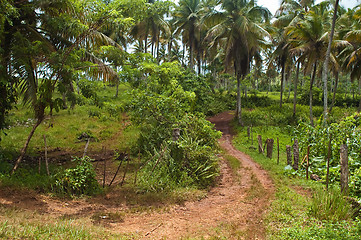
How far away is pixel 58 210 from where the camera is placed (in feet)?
20.8

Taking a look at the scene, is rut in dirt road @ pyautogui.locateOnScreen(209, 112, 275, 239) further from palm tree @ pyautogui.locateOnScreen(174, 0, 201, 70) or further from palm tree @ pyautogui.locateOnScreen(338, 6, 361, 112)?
palm tree @ pyautogui.locateOnScreen(174, 0, 201, 70)

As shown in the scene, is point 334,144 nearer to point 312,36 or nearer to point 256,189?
point 256,189

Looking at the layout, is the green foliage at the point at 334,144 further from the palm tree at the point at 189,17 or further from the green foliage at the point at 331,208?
the palm tree at the point at 189,17

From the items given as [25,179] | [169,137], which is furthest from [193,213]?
[25,179]

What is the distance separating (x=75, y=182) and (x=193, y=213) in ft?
11.5

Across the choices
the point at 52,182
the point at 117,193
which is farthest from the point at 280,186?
the point at 52,182

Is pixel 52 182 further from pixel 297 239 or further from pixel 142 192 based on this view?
pixel 297 239

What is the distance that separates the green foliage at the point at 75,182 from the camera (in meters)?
7.47

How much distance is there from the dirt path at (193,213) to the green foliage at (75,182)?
46cm

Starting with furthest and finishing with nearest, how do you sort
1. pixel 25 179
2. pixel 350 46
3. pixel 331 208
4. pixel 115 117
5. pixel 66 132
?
pixel 350 46, pixel 66 132, pixel 115 117, pixel 25 179, pixel 331 208

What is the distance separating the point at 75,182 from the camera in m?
7.56

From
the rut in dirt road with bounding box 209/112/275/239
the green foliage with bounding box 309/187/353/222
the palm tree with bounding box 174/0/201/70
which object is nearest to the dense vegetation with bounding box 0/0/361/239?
the green foliage with bounding box 309/187/353/222

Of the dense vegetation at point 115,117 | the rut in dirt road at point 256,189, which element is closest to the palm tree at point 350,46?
the dense vegetation at point 115,117

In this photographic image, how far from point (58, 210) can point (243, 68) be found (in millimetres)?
19584
